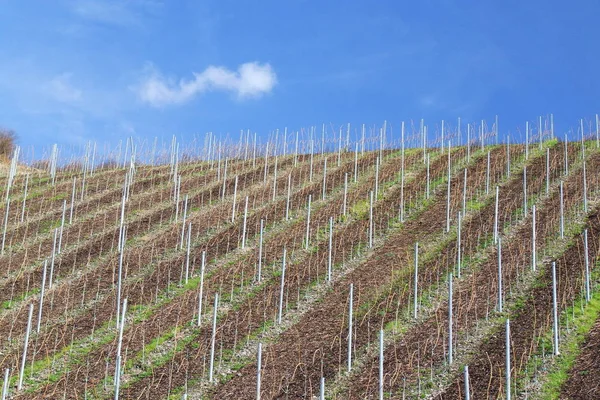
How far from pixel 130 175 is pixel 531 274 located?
17343mm

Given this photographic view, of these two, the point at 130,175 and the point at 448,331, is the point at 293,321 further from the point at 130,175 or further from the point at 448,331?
the point at 130,175

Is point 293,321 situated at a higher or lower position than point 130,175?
lower

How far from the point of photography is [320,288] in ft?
50.8

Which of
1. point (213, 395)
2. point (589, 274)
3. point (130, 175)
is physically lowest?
point (213, 395)

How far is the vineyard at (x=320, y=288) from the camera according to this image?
11.6 m

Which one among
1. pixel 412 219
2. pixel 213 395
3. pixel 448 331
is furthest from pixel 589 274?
pixel 213 395

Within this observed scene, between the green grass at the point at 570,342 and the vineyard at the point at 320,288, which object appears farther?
the vineyard at the point at 320,288

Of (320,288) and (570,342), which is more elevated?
(320,288)

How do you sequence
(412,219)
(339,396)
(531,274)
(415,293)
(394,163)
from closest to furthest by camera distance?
(339,396) → (415,293) → (531,274) → (412,219) → (394,163)

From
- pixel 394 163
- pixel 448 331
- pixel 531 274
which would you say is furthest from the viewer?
pixel 394 163

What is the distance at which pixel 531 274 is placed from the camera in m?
14.8

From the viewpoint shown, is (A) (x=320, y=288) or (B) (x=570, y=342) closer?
(B) (x=570, y=342)

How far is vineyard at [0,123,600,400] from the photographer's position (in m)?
11.6

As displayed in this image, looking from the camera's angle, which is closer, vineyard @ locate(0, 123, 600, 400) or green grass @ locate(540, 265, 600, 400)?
green grass @ locate(540, 265, 600, 400)
